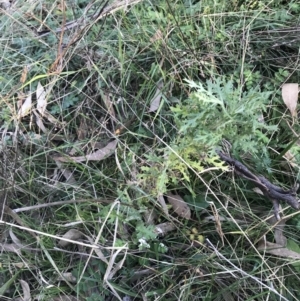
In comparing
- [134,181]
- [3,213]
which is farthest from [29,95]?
[134,181]

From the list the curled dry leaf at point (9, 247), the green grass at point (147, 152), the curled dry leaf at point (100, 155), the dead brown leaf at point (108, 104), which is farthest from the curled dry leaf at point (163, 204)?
the curled dry leaf at point (9, 247)

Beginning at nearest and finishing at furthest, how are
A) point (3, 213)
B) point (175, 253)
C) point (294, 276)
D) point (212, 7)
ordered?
point (294, 276)
point (175, 253)
point (3, 213)
point (212, 7)

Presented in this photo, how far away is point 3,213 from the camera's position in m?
1.60

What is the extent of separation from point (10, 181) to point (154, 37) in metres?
0.69

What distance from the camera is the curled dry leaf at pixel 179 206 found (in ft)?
4.91

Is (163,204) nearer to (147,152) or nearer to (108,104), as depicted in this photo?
(147,152)

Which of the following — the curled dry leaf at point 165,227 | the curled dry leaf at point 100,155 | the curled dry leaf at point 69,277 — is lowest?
the curled dry leaf at point 69,277

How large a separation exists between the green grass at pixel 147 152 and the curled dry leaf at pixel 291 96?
0.03 meters

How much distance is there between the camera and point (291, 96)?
5.09 ft

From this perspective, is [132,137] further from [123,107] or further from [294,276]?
[294,276]

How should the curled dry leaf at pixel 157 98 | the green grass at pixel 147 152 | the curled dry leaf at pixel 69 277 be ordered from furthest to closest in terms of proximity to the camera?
1. the curled dry leaf at pixel 157 98
2. the curled dry leaf at pixel 69 277
3. the green grass at pixel 147 152

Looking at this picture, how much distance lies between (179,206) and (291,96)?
50 cm

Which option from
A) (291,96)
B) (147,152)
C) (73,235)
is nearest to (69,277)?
(73,235)

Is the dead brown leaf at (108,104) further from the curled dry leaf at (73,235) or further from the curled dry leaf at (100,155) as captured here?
the curled dry leaf at (73,235)
